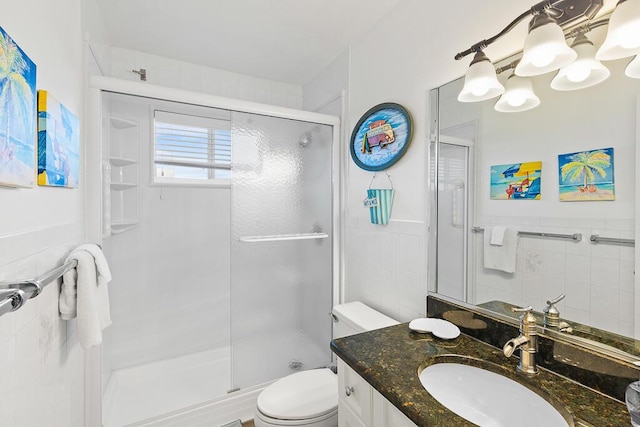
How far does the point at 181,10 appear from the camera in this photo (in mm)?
1645

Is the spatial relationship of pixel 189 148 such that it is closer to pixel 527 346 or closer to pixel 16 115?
pixel 16 115

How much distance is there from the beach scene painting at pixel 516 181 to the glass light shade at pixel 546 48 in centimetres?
30

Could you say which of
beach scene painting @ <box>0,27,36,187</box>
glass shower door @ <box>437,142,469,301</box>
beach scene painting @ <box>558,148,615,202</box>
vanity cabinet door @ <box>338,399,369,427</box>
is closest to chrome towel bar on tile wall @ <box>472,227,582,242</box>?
beach scene painting @ <box>558,148,615,202</box>

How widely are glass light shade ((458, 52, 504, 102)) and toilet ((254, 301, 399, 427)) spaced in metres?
1.12

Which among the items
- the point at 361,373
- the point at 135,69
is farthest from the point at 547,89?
the point at 135,69

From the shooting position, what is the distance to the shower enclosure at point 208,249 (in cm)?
182

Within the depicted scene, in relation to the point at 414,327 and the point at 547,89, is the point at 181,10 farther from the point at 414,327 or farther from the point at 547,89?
the point at 414,327

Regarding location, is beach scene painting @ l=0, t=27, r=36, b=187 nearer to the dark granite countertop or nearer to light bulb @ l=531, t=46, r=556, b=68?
the dark granite countertop

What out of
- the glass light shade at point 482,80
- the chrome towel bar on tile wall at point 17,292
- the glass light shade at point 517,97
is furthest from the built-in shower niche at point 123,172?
the glass light shade at point 517,97

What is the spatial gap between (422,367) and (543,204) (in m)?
0.66

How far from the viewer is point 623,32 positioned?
745 mm

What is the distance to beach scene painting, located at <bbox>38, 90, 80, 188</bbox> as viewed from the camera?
88 centimetres

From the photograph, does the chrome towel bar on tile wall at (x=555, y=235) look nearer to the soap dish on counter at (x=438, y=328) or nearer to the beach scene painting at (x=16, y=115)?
the soap dish on counter at (x=438, y=328)

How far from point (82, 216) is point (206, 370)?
1.48 meters
